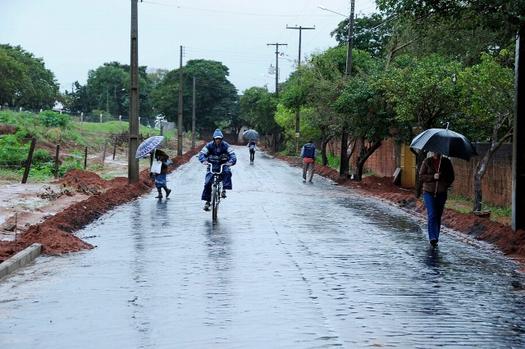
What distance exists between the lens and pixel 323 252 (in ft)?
43.9

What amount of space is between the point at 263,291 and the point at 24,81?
8527cm

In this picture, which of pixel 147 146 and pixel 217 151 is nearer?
pixel 217 151

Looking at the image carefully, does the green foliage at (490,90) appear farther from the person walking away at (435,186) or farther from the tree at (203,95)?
the tree at (203,95)

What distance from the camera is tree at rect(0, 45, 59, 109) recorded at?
85.0 m

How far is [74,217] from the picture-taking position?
17.2 meters

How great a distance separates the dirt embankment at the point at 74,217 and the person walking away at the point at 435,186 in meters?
5.83

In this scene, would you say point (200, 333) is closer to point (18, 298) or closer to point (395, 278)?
point (18, 298)

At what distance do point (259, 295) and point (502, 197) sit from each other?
15.5 meters

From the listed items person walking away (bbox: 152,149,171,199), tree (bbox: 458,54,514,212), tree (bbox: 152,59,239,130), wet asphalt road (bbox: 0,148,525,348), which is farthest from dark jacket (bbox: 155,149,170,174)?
tree (bbox: 152,59,239,130)

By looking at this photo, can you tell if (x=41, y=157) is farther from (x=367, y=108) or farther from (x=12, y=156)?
→ (x=367, y=108)

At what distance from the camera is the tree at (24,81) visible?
85000mm

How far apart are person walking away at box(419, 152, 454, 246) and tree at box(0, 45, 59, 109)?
74637 mm

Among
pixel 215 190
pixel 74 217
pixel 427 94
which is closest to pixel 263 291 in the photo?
pixel 215 190

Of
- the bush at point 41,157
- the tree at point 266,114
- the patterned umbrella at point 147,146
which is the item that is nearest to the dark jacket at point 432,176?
the patterned umbrella at point 147,146
